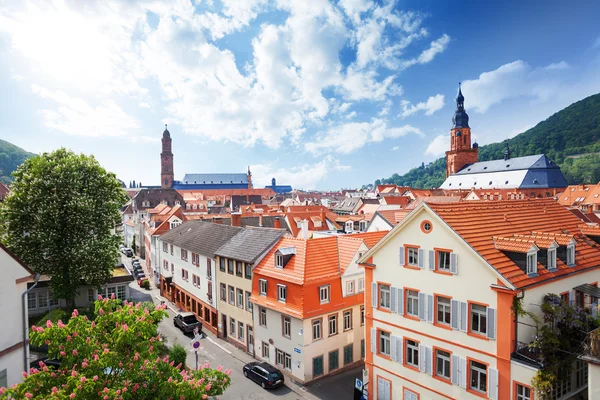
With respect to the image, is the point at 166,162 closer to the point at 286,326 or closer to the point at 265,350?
the point at 265,350

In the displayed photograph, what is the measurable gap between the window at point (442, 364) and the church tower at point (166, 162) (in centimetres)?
18377

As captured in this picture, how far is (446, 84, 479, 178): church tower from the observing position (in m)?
167

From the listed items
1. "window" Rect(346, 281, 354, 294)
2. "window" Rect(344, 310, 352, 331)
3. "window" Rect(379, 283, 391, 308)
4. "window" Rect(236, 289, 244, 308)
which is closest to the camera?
"window" Rect(379, 283, 391, 308)

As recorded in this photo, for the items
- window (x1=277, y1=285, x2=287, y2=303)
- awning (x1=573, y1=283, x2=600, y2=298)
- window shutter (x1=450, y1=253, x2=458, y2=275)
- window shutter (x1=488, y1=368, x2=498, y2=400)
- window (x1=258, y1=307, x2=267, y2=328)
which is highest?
window shutter (x1=450, y1=253, x2=458, y2=275)

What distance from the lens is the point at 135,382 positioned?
1077 cm

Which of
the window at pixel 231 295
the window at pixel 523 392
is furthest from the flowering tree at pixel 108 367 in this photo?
the window at pixel 231 295

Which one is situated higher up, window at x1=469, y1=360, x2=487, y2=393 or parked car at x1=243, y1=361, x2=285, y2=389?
window at x1=469, y1=360, x2=487, y2=393

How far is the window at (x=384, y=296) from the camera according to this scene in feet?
67.7

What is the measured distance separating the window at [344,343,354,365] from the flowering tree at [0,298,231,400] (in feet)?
53.6

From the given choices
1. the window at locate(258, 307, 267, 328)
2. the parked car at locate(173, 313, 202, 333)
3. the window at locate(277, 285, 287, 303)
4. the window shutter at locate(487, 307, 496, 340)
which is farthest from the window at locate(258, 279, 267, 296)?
the window shutter at locate(487, 307, 496, 340)

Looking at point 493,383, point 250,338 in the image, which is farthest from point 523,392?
point 250,338

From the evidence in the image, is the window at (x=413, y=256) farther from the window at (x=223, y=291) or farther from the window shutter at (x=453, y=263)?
the window at (x=223, y=291)

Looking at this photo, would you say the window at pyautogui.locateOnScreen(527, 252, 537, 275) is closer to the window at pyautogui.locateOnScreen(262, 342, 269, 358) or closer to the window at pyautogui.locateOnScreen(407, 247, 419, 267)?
the window at pyautogui.locateOnScreen(407, 247, 419, 267)

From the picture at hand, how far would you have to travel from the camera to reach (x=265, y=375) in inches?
949
